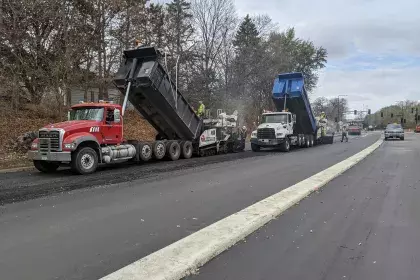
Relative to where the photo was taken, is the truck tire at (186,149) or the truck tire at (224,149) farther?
the truck tire at (224,149)

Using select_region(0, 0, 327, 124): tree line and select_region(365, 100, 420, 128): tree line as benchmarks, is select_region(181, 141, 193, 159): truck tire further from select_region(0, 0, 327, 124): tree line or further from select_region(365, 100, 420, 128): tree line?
select_region(365, 100, 420, 128): tree line

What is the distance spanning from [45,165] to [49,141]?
4.61 ft

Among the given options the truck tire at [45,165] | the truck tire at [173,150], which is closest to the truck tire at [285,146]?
the truck tire at [173,150]

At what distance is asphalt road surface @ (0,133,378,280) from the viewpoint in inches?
182

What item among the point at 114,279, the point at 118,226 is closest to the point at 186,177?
the point at 118,226

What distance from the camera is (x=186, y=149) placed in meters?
17.5

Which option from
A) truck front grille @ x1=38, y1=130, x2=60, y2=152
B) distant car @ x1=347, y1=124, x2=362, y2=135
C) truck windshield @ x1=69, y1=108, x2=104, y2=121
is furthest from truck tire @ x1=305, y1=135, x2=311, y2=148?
distant car @ x1=347, y1=124, x2=362, y2=135

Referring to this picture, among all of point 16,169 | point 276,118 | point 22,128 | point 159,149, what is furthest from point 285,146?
point 22,128

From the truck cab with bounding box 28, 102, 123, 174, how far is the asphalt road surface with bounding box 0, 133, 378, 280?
2.01 ft

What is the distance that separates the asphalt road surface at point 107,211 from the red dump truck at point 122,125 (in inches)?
30.1

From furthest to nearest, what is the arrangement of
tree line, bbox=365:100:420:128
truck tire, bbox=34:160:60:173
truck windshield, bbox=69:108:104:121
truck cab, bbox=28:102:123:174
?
tree line, bbox=365:100:420:128 < truck windshield, bbox=69:108:104:121 < truck tire, bbox=34:160:60:173 < truck cab, bbox=28:102:123:174

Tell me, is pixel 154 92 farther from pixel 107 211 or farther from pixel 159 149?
pixel 107 211

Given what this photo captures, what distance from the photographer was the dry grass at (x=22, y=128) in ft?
51.7

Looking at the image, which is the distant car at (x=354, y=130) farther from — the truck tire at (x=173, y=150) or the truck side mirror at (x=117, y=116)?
the truck side mirror at (x=117, y=116)
